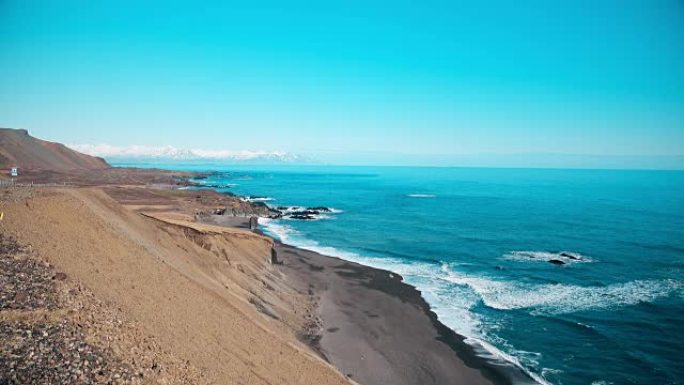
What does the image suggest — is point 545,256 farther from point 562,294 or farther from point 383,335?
point 383,335

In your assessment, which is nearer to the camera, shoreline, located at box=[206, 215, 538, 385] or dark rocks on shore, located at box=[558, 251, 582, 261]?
shoreline, located at box=[206, 215, 538, 385]

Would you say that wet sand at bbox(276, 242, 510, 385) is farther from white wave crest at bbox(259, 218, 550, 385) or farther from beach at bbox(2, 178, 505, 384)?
white wave crest at bbox(259, 218, 550, 385)

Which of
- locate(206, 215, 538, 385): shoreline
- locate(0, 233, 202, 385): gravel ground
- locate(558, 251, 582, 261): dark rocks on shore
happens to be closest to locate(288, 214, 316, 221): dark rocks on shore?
locate(206, 215, 538, 385): shoreline

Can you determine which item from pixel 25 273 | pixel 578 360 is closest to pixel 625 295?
pixel 578 360

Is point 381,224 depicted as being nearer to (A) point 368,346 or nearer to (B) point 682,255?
(B) point 682,255

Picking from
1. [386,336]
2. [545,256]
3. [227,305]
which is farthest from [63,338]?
[545,256]

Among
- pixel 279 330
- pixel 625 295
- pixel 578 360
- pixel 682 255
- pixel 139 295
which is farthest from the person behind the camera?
→ pixel 682 255

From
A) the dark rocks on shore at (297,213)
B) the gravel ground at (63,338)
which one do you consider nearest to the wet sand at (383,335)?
the gravel ground at (63,338)

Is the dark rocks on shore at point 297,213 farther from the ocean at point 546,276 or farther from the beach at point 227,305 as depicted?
the beach at point 227,305
